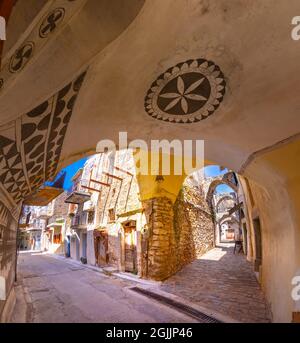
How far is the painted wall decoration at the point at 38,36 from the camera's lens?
1.13 meters

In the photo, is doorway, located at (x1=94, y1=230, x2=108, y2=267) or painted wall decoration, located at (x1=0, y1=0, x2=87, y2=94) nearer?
painted wall decoration, located at (x1=0, y1=0, x2=87, y2=94)

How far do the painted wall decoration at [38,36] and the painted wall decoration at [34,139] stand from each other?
399 mm

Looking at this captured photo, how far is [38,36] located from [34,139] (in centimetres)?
103

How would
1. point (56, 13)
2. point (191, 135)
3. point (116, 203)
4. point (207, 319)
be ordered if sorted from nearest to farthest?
point (56, 13) → point (191, 135) → point (207, 319) → point (116, 203)

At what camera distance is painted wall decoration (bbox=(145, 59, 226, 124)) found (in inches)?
79.2

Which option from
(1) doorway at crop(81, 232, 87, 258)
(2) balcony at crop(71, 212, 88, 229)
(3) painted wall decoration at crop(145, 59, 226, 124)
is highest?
(3) painted wall decoration at crop(145, 59, 226, 124)

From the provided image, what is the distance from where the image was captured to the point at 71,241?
1920cm

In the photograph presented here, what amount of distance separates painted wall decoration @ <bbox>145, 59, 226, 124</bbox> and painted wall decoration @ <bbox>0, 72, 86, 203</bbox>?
2.73 ft

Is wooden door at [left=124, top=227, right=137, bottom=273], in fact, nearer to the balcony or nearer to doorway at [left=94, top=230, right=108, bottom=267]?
doorway at [left=94, top=230, right=108, bottom=267]

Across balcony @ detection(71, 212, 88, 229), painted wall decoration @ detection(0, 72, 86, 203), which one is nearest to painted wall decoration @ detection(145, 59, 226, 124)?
painted wall decoration @ detection(0, 72, 86, 203)

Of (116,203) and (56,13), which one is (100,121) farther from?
(116,203)

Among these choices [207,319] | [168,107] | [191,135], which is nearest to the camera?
[168,107]
